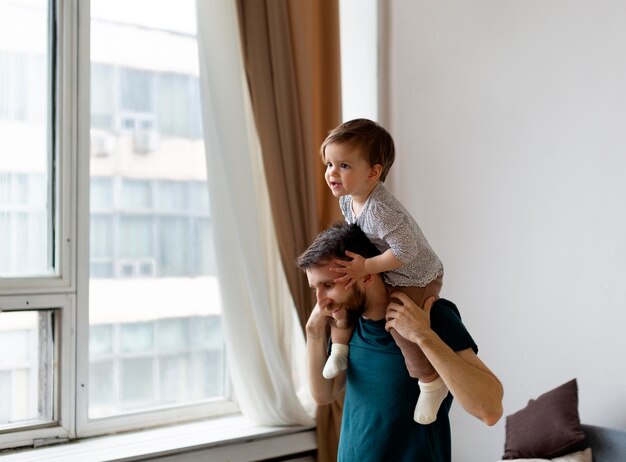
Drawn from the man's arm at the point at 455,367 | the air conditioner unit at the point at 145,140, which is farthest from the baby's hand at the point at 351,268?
the air conditioner unit at the point at 145,140

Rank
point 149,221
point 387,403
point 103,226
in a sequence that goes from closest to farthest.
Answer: point 387,403
point 103,226
point 149,221

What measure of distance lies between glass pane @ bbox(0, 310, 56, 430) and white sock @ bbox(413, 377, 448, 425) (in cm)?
169

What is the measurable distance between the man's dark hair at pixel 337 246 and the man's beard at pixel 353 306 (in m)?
0.10

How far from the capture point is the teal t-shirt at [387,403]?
175 cm

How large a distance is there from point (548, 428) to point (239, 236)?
4.55 ft

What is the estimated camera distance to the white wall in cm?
252

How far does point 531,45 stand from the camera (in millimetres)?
2799

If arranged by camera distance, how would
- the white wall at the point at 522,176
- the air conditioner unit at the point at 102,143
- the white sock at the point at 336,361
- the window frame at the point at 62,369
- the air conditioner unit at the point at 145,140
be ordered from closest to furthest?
the white sock at the point at 336,361, the white wall at the point at 522,176, the window frame at the point at 62,369, the air conditioner unit at the point at 102,143, the air conditioner unit at the point at 145,140

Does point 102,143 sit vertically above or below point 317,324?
above

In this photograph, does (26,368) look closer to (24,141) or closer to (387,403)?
(24,141)

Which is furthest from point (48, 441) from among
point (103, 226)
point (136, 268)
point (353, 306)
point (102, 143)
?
point (353, 306)

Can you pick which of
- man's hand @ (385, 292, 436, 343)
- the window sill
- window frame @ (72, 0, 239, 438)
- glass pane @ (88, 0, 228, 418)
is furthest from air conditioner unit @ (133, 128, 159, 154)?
man's hand @ (385, 292, 436, 343)

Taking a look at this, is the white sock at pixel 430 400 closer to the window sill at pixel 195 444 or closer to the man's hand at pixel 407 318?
the man's hand at pixel 407 318

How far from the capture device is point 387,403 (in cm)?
177
